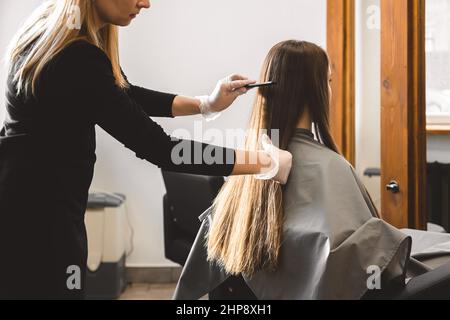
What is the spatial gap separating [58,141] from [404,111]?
147cm

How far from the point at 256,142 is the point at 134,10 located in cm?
46

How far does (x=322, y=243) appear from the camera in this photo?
1.29m

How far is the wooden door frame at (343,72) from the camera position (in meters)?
2.58

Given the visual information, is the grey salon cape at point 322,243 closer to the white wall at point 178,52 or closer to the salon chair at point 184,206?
the salon chair at point 184,206

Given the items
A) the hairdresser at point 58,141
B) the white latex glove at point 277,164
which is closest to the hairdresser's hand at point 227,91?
the white latex glove at point 277,164

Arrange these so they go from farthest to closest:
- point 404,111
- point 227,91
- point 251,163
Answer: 1. point 404,111
2. point 227,91
3. point 251,163

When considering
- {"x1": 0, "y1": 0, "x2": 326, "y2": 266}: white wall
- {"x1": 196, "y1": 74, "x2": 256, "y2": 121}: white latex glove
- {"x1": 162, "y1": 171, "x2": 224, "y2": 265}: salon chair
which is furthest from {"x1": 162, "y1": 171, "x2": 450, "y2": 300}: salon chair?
{"x1": 0, "y1": 0, "x2": 326, "y2": 266}: white wall

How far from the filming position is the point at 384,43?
7.38ft

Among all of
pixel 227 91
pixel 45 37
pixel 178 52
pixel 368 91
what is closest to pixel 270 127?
pixel 227 91

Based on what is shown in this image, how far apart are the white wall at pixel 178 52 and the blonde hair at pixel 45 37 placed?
218 cm

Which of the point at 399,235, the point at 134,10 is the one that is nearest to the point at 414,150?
the point at 399,235

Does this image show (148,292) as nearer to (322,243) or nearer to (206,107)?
(206,107)

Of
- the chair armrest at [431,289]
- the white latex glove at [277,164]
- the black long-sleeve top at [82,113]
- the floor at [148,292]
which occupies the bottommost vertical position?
the floor at [148,292]

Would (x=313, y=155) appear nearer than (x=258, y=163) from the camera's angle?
No
